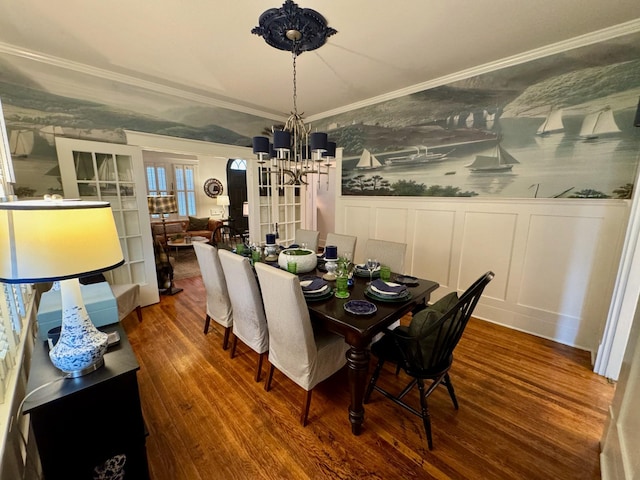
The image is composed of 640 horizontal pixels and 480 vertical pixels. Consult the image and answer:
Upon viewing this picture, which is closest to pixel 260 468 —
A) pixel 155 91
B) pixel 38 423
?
pixel 38 423

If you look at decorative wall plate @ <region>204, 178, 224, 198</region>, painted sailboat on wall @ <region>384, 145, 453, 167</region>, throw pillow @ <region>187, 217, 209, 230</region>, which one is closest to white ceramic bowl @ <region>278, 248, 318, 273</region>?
painted sailboat on wall @ <region>384, 145, 453, 167</region>

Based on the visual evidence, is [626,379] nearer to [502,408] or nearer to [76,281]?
[502,408]

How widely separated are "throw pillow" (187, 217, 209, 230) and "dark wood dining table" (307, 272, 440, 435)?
6541mm

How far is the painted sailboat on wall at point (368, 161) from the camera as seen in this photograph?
3.67 metres

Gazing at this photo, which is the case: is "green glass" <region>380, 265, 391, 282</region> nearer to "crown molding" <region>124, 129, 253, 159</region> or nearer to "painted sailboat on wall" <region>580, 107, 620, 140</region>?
"painted sailboat on wall" <region>580, 107, 620, 140</region>

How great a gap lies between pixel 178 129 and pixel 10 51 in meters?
1.43

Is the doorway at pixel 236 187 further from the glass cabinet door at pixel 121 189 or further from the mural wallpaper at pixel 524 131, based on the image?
the mural wallpaper at pixel 524 131

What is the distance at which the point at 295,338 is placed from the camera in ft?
5.01

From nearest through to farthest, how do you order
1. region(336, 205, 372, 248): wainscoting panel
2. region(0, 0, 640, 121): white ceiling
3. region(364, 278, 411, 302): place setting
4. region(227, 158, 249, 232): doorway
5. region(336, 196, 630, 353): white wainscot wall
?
region(364, 278, 411, 302): place setting → region(0, 0, 640, 121): white ceiling → region(336, 196, 630, 353): white wainscot wall → region(336, 205, 372, 248): wainscoting panel → region(227, 158, 249, 232): doorway

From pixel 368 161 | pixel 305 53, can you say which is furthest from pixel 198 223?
pixel 305 53

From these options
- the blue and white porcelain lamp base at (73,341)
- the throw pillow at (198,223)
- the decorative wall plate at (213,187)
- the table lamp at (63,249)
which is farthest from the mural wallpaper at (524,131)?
the decorative wall plate at (213,187)

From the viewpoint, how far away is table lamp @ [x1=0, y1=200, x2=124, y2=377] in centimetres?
82

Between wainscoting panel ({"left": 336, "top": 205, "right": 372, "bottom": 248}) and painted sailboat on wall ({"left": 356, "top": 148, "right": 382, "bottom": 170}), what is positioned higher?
painted sailboat on wall ({"left": 356, "top": 148, "right": 382, "bottom": 170})

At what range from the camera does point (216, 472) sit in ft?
4.53
